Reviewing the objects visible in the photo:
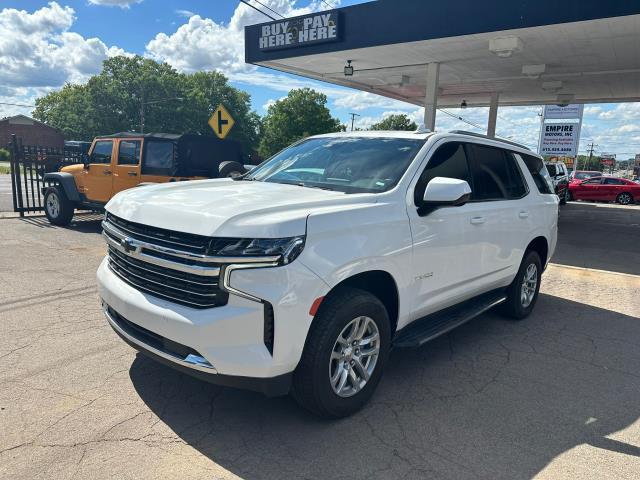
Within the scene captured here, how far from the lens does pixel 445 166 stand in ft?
13.6

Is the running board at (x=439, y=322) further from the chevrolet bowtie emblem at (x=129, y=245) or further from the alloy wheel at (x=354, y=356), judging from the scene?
the chevrolet bowtie emblem at (x=129, y=245)

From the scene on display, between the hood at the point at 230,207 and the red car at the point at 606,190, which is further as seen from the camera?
the red car at the point at 606,190

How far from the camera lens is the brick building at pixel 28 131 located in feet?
234

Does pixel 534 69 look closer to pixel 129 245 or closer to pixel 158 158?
pixel 158 158

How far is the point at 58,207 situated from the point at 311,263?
9756mm

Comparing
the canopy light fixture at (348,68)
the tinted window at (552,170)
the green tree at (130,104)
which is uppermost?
the green tree at (130,104)

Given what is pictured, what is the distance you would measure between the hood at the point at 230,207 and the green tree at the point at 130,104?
72539 millimetres

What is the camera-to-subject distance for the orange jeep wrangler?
9.55m

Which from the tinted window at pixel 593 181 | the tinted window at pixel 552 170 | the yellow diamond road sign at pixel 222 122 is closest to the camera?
the yellow diamond road sign at pixel 222 122

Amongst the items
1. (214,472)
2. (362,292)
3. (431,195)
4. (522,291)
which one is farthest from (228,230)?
(522,291)

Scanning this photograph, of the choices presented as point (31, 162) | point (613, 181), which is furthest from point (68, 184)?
point (613, 181)

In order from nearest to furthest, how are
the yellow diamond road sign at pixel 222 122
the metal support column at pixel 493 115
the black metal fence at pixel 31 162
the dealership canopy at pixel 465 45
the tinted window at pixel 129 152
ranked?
the dealership canopy at pixel 465 45 < the tinted window at pixel 129 152 < the yellow diamond road sign at pixel 222 122 < the black metal fence at pixel 31 162 < the metal support column at pixel 493 115

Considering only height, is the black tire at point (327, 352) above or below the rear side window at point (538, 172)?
below

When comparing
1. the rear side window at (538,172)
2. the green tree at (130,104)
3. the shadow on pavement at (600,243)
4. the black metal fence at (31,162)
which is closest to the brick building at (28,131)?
the green tree at (130,104)
